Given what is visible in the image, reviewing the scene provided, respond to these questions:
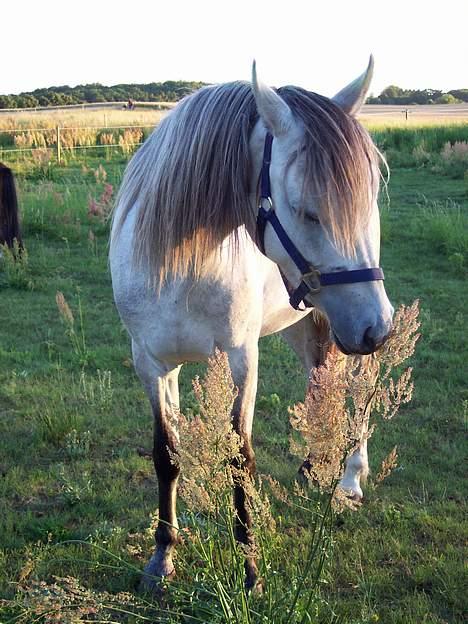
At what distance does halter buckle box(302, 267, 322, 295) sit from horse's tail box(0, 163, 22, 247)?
6.33 metres

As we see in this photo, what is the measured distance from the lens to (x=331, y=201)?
1734 millimetres

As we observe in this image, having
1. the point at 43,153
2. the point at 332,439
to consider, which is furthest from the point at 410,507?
the point at 43,153

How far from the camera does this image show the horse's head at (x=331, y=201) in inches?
68.8

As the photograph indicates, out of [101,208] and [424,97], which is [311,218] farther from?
[424,97]

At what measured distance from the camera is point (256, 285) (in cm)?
257

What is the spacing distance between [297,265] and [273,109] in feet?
1.51

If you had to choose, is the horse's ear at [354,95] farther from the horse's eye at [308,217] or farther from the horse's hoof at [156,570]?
the horse's hoof at [156,570]

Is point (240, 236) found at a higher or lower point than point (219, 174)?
lower

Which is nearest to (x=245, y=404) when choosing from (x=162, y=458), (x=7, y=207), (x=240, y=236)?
(x=162, y=458)

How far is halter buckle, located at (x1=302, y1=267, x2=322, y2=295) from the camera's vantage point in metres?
1.83

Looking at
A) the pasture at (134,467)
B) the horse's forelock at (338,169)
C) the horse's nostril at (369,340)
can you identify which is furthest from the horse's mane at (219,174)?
the pasture at (134,467)

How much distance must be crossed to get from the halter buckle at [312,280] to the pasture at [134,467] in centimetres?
79

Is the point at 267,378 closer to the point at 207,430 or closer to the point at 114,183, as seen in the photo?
the point at 207,430

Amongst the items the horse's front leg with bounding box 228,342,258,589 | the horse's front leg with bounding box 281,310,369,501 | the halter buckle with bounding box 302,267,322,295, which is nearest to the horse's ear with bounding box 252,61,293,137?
the halter buckle with bounding box 302,267,322,295
